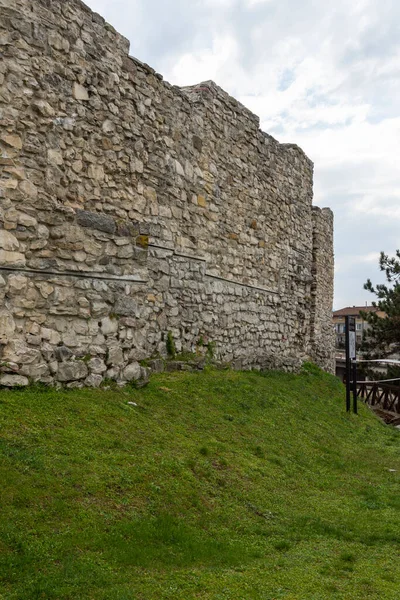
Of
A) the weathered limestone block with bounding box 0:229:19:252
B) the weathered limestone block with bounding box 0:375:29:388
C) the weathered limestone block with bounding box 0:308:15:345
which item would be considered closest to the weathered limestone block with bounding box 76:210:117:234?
the weathered limestone block with bounding box 0:229:19:252

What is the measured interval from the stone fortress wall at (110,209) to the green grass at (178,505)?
0.76m

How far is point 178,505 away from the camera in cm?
514

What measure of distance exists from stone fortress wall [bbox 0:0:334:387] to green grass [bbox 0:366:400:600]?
764 millimetres

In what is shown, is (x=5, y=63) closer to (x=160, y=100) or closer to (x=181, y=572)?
(x=160, y=100)

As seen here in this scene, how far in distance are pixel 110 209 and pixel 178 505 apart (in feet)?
14.2

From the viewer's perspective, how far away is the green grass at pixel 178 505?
389 centimetres

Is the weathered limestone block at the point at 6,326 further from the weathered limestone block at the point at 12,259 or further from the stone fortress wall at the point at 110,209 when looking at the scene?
the weathered limestone block at the point at 12,259

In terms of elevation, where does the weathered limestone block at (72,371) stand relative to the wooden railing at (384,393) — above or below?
above

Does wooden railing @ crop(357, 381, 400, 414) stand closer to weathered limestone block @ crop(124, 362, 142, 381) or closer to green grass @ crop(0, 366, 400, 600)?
green grass @ crop(0, 366, 400, 600)

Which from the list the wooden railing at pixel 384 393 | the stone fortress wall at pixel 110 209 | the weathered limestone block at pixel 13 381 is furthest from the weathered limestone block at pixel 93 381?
the wooden railing at pixel 384 393

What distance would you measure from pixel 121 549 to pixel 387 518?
10.6 ft

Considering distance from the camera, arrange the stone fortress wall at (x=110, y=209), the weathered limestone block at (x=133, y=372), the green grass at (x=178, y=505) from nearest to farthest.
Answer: the green grass at (x=178, y=505), the stone fortress wall at (x=110, y=209), the weathered limestone block at (x=133, y=372)

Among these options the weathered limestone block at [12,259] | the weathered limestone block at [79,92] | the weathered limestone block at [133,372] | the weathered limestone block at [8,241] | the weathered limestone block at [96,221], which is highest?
the weathered limestone block at [79,92]

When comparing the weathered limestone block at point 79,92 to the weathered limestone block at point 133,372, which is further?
the weathered limestone block at point 133,372
